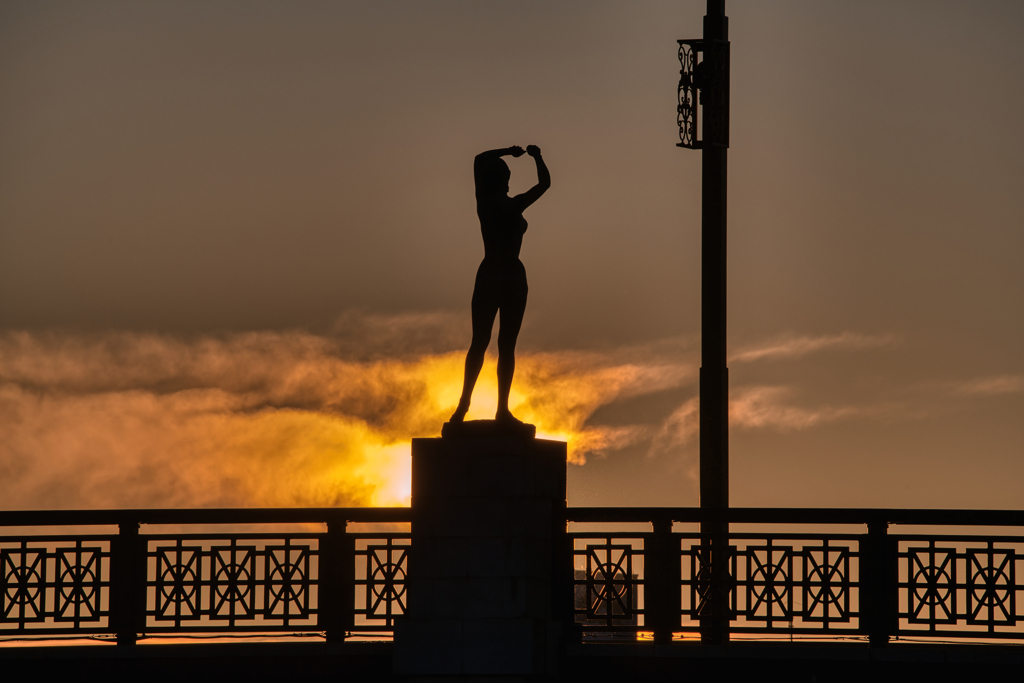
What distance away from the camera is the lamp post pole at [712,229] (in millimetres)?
19031

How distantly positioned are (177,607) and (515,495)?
3.67 metres

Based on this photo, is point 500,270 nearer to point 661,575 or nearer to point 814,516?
point 661,575

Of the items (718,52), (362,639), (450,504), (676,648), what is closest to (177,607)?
(362,639)

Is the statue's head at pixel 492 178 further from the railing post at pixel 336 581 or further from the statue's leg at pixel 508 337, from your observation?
the railing post at pixel 336 581

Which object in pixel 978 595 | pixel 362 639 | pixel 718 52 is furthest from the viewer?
pixel 718 52

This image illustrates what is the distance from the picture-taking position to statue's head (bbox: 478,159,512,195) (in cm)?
1620

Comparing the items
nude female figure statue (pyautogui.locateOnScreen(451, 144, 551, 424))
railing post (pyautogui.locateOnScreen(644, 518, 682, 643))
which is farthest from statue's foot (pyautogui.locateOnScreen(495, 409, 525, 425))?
railing post (pyautogui.locateOnScreen(644, 518, 682, 643))

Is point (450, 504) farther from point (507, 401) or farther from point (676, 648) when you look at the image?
point (676, 648)

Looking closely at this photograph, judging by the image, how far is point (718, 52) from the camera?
65.0 feet

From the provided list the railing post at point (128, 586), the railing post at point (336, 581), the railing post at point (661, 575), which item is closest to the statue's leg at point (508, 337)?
the railing post at point (661, 575)

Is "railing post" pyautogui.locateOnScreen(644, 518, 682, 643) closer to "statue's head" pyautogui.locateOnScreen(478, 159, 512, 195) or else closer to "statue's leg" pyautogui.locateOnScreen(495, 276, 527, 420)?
"statue's leg" pyautogui.locateOnScreen(495, 276, 527, 420)

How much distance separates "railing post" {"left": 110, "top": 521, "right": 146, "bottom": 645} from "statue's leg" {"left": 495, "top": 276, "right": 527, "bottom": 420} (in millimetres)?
4032

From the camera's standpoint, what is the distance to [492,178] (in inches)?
639

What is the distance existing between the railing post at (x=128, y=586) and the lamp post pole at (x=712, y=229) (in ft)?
21.8
